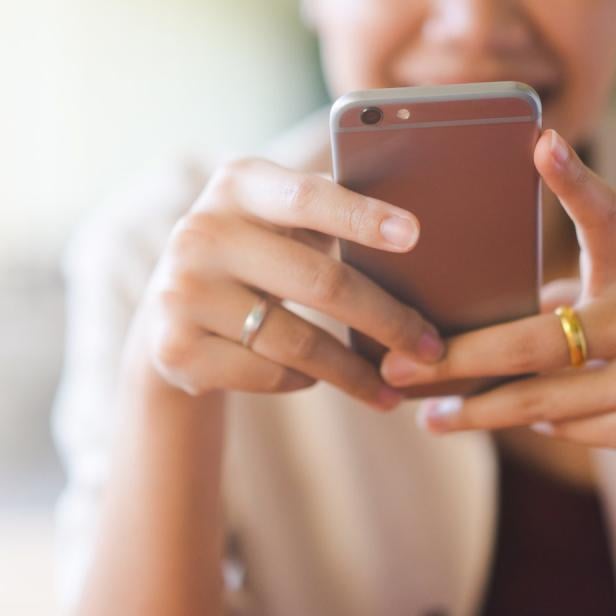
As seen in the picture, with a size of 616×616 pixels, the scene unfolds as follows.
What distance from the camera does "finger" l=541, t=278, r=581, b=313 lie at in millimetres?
586

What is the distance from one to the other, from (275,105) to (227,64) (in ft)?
0.49

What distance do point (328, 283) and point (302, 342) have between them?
0.06m

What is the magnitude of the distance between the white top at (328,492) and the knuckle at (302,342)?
0.39 m

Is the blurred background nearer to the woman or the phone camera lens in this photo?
the woman

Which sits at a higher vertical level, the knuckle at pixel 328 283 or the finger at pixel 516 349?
the knuckle at pixel 328 283

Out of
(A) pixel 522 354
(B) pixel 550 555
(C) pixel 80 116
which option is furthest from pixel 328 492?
(C) pixel 80 116

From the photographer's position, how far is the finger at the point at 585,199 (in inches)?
16.8

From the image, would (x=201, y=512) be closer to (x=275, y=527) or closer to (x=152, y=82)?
(x=275, y=527)

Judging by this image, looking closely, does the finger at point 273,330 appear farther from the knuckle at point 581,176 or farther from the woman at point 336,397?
the knuckle at point 581,176

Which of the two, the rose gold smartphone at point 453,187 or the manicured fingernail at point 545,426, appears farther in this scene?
the manicured fingernail at point 545,426

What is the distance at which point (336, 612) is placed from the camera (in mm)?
961

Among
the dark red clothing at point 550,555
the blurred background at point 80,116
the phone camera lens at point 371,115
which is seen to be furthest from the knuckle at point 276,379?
the blurred background at point 80,116

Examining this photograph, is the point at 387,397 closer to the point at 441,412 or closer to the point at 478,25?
the point at 441,412

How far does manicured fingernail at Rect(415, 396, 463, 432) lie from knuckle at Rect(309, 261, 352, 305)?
17 centimetres
